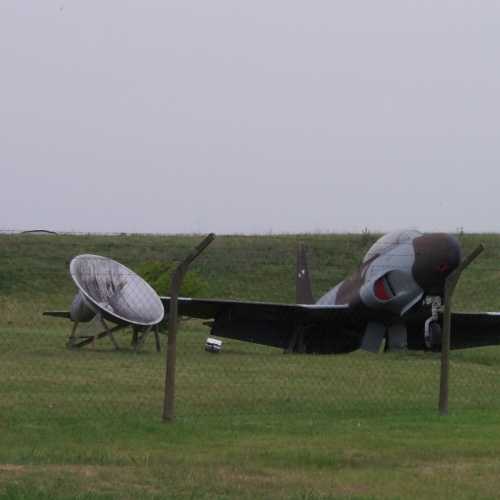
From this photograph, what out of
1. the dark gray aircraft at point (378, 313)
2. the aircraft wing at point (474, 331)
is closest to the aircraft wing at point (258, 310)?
the dark gray aircraft at point (378, 313)

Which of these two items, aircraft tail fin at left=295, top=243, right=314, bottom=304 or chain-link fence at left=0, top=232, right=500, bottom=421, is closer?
chain-link fence at left=0, top=232, right=500, bottom=421

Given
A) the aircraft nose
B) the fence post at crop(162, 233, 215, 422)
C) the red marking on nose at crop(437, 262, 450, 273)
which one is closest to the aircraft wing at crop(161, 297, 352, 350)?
the aircraft nose

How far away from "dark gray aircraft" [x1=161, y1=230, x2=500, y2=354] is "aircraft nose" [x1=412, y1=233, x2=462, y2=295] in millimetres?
20

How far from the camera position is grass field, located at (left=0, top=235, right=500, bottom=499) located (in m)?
7.88

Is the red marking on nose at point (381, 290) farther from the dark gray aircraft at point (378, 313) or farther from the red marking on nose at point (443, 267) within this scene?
the red marking on nose at point (443, 267)

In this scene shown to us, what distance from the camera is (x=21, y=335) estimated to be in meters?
22.5

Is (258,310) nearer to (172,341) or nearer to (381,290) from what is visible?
(381,290)

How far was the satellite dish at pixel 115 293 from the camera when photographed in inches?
854

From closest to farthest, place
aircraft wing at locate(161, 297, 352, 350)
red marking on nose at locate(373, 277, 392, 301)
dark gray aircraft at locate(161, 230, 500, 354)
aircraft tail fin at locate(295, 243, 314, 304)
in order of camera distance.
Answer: dark gray aircraft at locate(161, 230, 500, 354) → aircraft wing at locate(161, 297, 352, 350) → red marking on nose at locate(373, 277, 392, 301) → aircraft tail fin at locate(295, 243, 314, 304)

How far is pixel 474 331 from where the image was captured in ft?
86.6

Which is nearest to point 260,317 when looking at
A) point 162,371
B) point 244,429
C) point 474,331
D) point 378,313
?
point 378,313

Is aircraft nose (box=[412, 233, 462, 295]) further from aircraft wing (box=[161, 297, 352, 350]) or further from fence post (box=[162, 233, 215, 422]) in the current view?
fence post (box=[162, 233, 215, 422])

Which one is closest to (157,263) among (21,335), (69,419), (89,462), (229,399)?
(21,335)

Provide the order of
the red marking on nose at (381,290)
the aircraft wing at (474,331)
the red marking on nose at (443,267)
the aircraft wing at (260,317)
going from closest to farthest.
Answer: the red marking on nose at (443,267) < the aircraft wing at (260,317) < the red marking on nose at (381,290) < the aircraft wing at (474,331)
